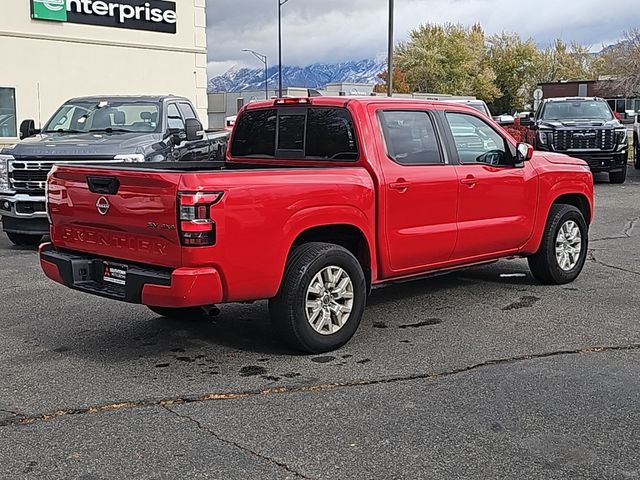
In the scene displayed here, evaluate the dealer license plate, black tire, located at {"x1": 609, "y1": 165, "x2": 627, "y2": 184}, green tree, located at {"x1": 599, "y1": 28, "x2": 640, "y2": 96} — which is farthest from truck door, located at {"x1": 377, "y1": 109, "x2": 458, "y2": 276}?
green tree, located at {"x1": 599, "y1": 28, "x2": 640, "y2": 96}

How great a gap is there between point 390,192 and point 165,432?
111 inches

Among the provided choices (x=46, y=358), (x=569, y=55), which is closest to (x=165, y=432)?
(x=46, y=358)

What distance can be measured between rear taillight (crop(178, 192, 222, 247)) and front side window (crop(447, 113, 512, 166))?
2794mm

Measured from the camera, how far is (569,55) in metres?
82.2

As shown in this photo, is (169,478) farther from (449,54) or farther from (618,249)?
(449,54)

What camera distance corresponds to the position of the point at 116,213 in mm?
5824

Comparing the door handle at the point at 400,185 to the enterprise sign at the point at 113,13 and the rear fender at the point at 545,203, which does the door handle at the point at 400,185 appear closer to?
the rear fender at the point at 545,203

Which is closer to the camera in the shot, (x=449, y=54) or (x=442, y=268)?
(x=442, y=268)

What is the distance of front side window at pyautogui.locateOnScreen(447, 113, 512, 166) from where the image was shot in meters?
7.51

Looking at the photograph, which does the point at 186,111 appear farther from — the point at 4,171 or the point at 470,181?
the point at 470,181

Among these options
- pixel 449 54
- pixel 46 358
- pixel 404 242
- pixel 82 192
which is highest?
pixel 449 54

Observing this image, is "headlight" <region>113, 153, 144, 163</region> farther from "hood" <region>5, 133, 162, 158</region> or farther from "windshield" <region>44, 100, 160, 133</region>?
"windshield" <region>44, 100, 160, 133</region>

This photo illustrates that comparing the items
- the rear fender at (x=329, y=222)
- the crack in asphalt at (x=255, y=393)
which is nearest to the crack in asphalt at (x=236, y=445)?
the crack in asphalt at (x=255, y=393)

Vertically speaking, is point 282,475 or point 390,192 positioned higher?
point 390,192
